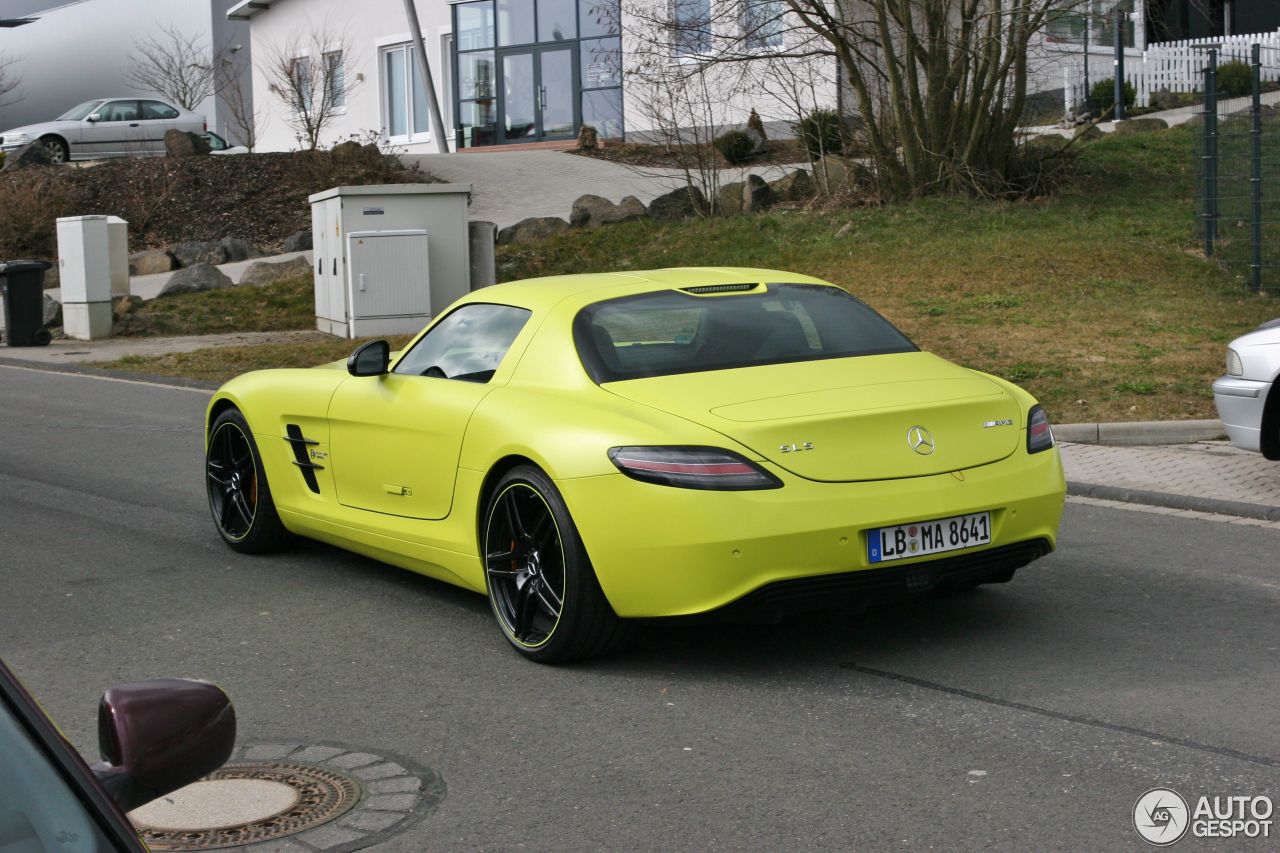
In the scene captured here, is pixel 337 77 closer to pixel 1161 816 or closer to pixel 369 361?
pixel 369 361

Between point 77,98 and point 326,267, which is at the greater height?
point 77,98

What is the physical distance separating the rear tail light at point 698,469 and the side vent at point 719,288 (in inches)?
54.0

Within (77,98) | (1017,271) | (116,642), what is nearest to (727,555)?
(116,642)

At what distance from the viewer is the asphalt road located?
4426mm

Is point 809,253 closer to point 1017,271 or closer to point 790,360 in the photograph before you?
point 1017,271

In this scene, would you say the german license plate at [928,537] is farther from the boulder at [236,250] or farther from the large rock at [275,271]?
the boulder at [236,250]

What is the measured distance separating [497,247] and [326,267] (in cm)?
479

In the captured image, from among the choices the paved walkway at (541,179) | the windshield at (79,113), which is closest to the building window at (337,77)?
the windshield at (79,113)

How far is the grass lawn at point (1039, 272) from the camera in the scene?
43.2 feet

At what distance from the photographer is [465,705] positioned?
5.49 m

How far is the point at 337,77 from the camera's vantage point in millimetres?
44281

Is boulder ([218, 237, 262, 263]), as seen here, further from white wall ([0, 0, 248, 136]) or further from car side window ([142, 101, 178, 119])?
white wall ([0, 0, 248, 136])

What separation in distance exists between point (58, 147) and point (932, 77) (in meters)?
23.8

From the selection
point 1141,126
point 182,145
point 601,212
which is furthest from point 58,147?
point 1141,126
